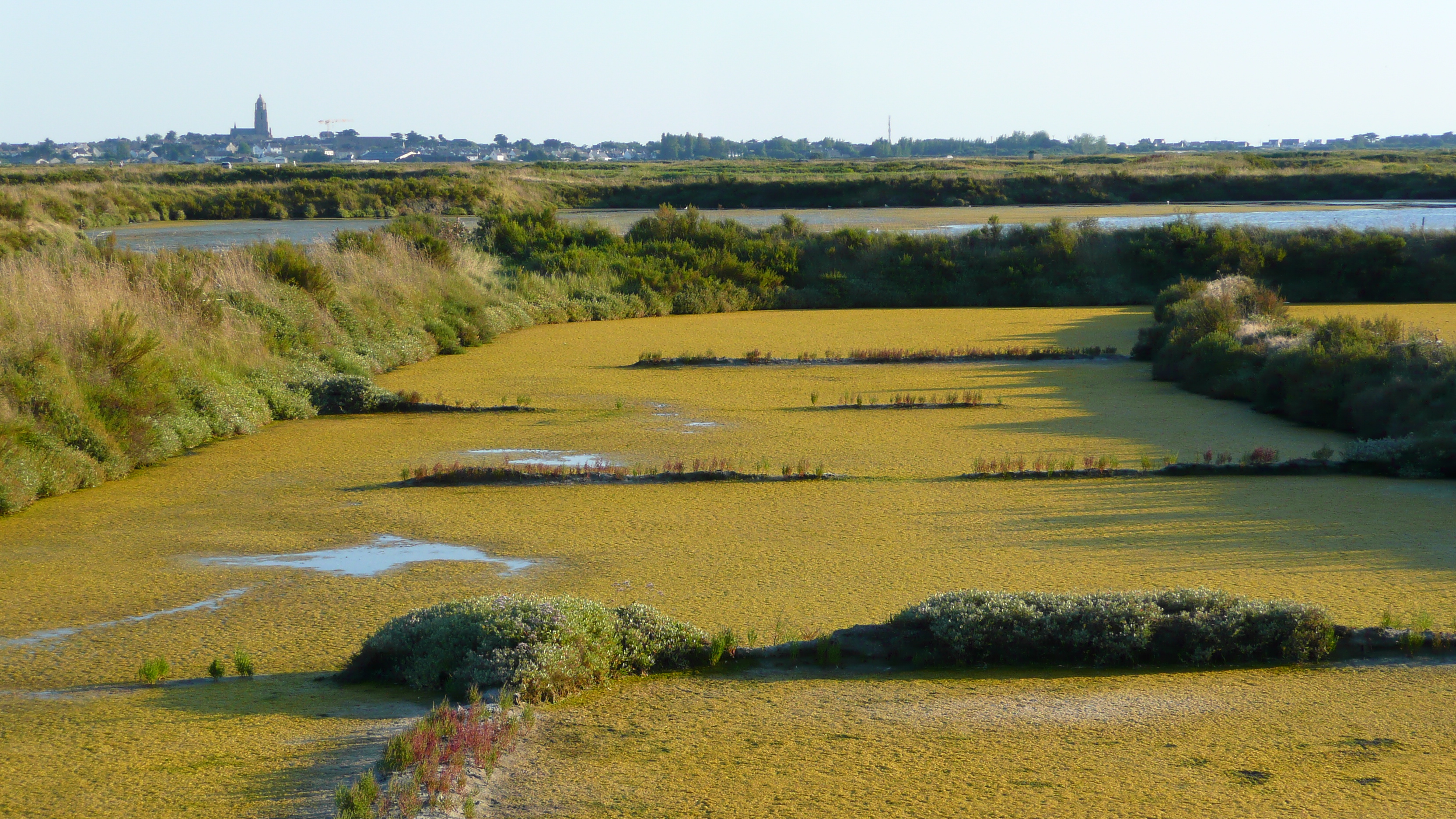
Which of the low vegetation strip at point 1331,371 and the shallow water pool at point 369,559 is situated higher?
the low vegetation strip at point 1331,371

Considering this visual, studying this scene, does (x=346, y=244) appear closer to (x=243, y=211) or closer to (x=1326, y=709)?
(x=1326, y=709)

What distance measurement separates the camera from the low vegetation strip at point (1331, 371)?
32.6 feet

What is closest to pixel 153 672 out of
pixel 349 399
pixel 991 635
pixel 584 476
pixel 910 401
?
pixel 991 635

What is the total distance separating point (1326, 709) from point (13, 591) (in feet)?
21.1

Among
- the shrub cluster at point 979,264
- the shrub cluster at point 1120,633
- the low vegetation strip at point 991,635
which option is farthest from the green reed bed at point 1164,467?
the shrub cluster at point 979,264

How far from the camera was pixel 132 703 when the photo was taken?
16.5 feet

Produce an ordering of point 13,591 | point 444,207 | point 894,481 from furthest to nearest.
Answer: point 444,207
point 894,481
point 13,591

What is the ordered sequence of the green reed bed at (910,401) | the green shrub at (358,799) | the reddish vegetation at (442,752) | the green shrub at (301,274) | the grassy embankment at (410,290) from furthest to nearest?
the green shrub at (301,274) < the green reed bed at (910,401) < the grassy embankment at (410,290) < the reddish vegetation at (442,752) < the green shrub at (358,799)

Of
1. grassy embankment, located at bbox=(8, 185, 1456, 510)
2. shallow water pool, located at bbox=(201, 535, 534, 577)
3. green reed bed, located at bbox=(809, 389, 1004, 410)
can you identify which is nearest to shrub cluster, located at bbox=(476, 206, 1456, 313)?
grassy embankment, located at bbox=(8, 185, 1456, 510)

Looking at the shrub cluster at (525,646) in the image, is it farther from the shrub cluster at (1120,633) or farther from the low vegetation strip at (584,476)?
the low vegetation strip at (584,476)

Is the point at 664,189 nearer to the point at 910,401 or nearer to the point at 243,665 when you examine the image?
the point at 910,401

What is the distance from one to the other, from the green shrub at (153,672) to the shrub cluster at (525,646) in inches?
29.3

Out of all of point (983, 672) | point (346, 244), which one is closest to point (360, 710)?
point (983, 672)

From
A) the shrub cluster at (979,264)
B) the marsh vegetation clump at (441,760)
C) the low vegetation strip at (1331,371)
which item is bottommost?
the marsh vegetation clump at (441,760)
